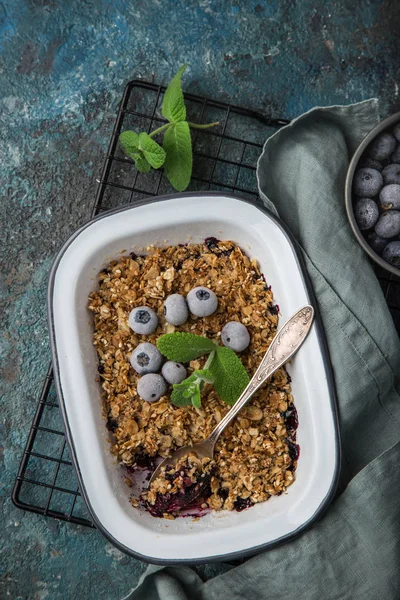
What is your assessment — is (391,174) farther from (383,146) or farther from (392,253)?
(392,253)

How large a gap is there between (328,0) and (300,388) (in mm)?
1143

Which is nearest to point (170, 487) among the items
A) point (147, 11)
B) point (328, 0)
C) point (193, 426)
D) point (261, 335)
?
point (193, 426)

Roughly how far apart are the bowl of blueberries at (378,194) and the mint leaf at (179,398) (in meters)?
0.59

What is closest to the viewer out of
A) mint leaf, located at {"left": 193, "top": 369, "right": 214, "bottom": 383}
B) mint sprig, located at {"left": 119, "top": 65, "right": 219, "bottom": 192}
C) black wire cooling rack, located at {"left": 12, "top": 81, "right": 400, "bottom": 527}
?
mint leaf, located at {"left": 193, "top": 369, "right": 214, "bottom": 383}

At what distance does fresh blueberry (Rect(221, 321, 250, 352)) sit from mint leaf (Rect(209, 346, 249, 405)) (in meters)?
0.03

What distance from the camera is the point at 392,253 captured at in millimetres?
1504

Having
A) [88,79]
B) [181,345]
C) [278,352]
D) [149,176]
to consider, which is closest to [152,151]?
[149,176]

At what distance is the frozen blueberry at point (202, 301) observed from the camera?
4.87 ft

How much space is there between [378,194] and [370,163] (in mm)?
86

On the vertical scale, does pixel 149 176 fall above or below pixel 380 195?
below

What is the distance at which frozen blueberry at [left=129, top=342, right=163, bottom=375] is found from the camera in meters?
1.50

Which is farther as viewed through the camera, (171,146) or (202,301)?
(171,146)

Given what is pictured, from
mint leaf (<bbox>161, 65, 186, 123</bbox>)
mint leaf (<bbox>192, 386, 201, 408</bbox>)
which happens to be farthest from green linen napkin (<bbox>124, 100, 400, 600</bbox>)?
mint leaf (<bbox>192, 386, 201, 408</bbox>)

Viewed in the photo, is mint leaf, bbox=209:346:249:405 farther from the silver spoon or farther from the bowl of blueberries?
the bowl of blueberries
